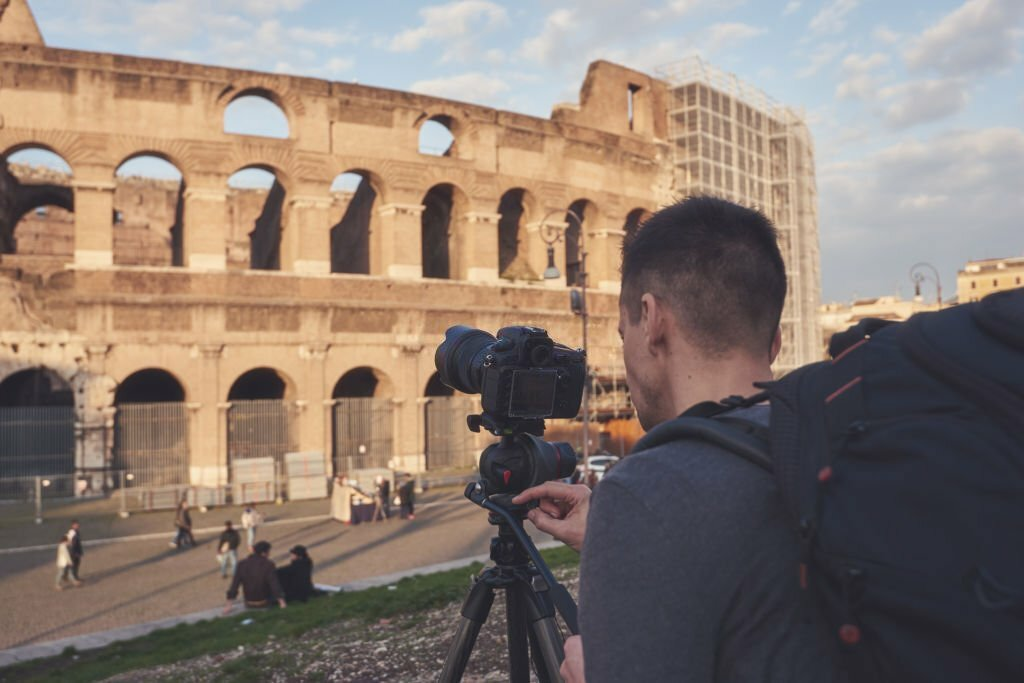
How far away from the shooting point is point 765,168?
38.0 m

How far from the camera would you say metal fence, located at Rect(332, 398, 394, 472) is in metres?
23.9

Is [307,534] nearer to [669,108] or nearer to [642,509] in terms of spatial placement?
[642,509]

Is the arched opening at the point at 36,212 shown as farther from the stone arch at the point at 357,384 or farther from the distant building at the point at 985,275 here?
the distant building at the point at 985,275

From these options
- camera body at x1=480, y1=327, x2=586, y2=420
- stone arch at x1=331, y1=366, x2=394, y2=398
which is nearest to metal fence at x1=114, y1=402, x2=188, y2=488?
stone arch at x1=331, y1=366, x2=394, y2=398

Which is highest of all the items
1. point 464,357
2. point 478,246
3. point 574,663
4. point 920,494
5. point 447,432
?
point 478,246

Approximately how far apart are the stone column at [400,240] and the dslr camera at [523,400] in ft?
74.4

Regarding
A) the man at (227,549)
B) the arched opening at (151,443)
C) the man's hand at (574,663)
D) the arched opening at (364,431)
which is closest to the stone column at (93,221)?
the arched opening at (151,443)

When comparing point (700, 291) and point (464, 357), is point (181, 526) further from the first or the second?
point (700, 291)

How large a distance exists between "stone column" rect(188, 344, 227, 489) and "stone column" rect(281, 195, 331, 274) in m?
3.65

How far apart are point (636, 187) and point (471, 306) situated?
946 centimetres

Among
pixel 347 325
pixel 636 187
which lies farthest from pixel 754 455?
pixel 636 187

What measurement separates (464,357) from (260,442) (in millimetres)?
21249

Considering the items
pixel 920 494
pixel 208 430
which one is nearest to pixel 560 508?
pixel 920 494

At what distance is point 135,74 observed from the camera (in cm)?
2181
